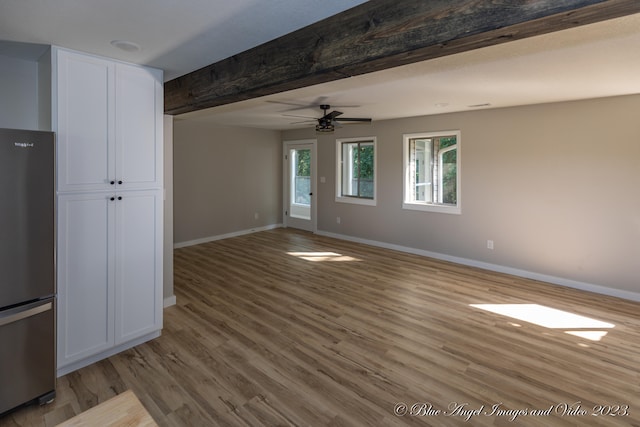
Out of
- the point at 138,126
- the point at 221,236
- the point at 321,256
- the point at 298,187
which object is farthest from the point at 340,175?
the point at 138,126

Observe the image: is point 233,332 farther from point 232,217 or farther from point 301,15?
point 232,217

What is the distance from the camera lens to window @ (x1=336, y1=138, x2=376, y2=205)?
21.6 feet

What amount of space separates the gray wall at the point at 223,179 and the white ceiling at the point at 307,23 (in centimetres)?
294

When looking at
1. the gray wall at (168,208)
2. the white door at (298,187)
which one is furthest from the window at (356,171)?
the gray wall at (168,208)

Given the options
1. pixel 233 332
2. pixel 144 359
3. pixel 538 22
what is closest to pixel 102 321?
pixel 144 359

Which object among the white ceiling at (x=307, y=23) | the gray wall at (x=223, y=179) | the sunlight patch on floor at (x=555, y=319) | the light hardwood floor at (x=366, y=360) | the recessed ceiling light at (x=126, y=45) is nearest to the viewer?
the white ceiling at (x=307, y=23)

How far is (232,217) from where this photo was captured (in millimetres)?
7168

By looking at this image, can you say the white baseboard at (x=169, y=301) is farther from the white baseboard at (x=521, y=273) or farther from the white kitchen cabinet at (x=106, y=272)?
the white baseboard at (x=521, y=273)

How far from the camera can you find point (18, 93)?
2.57 meters

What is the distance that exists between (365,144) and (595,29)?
470 centimetres

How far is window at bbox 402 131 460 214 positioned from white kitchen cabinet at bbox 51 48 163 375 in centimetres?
423

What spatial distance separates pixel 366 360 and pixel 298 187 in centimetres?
577

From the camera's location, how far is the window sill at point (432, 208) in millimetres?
5383

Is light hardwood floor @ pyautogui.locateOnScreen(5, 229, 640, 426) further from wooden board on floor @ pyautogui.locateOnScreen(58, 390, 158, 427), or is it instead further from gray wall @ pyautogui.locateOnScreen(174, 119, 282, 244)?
gray wall @ pyautogui.locateOnScreen(174, 119, 282, 244)
